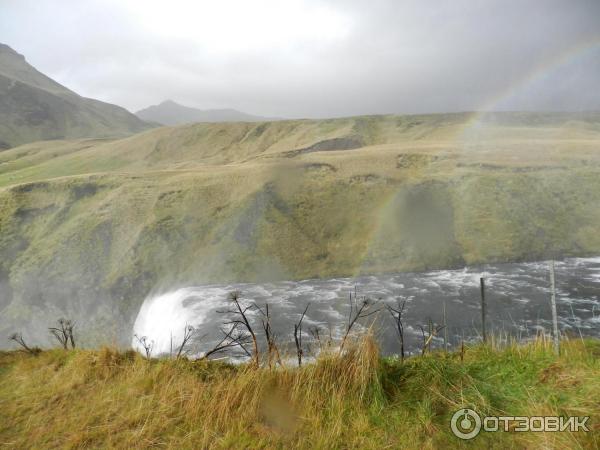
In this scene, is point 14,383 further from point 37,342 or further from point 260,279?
point 37,342

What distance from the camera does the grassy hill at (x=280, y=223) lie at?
35.0m

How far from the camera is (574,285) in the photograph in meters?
26.7

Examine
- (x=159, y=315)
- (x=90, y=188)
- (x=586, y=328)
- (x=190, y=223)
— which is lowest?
(x=159, y=315)

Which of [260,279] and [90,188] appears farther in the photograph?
[90,188]

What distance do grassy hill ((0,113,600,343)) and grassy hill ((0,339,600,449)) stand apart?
28582 millimetres

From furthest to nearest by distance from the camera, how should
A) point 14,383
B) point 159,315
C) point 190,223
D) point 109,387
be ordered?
point 190,223, point 159,315, point 14,383, point 109,387

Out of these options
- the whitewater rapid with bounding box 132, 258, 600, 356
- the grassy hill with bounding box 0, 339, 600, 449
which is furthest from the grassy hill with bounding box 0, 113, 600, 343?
the grassy hill with bounding box 0, 339, 600, 449

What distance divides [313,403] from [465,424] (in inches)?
66.9

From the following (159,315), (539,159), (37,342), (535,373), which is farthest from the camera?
(539,159)

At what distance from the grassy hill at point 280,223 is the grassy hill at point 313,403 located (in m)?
28.6

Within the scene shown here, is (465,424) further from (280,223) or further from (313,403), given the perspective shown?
(280,223)

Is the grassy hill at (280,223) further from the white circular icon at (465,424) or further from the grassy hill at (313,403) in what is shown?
the white circular icon at (465,424)

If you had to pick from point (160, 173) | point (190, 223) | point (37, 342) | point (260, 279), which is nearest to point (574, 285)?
point (260, 279)

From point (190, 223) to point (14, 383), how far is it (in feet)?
121
